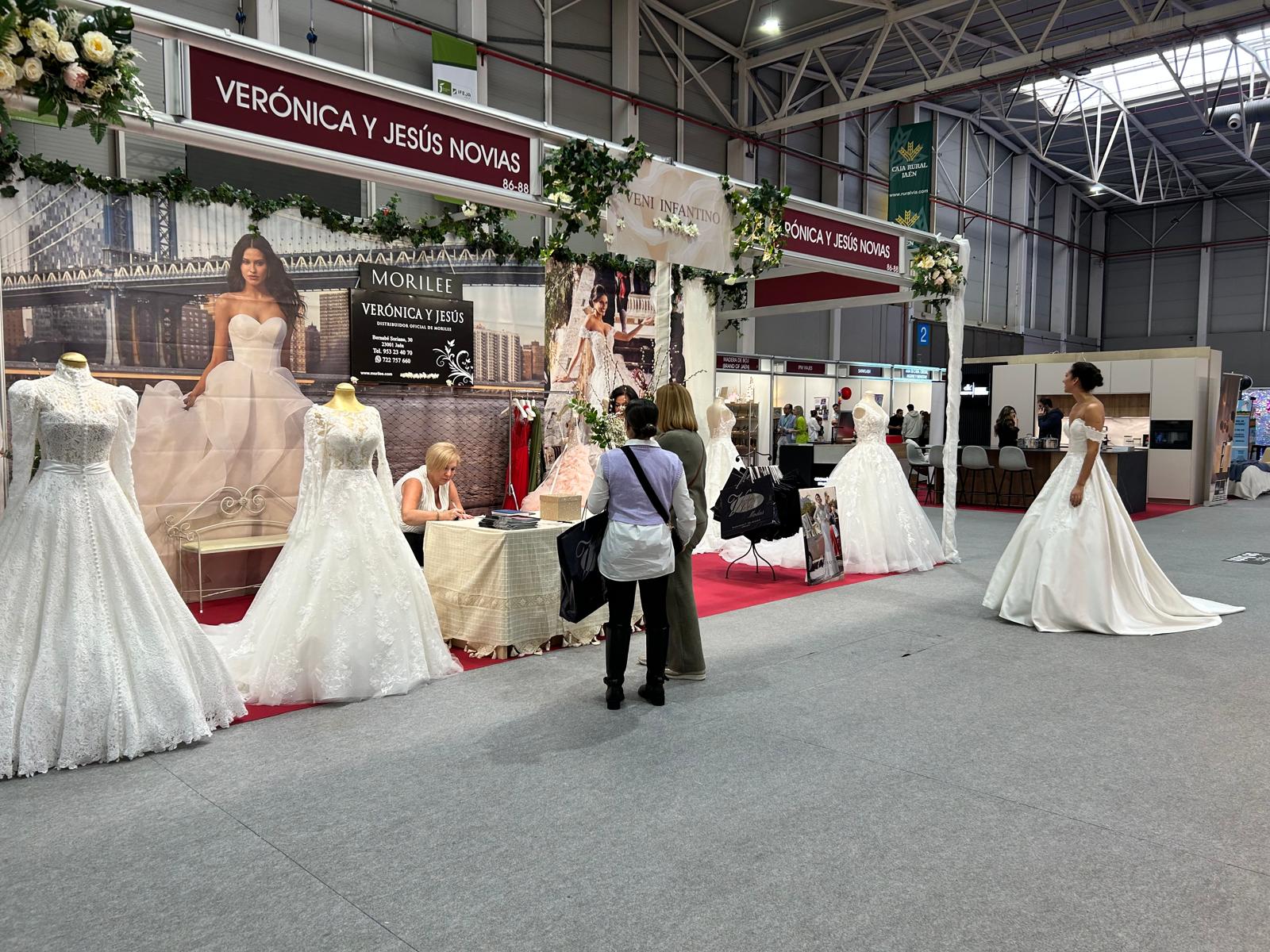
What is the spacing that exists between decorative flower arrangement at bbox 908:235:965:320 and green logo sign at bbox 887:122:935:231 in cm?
765

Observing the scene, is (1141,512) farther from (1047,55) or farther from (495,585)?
(495,585)

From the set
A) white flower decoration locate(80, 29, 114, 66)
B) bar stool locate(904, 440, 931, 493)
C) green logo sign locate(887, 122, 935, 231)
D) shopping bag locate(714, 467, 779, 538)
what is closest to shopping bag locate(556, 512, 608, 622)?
white flower decoration locate(80, 29, 114, 66)

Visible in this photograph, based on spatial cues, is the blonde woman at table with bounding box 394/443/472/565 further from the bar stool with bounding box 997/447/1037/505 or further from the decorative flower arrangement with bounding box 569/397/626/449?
the bar stool with bounding box 997/447/1037/505

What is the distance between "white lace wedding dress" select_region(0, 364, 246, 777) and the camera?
10.8 ft

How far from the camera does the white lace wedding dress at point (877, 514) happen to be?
7.82m

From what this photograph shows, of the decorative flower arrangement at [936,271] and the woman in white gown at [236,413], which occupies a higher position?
the decorative flower arrangement at [936,271]

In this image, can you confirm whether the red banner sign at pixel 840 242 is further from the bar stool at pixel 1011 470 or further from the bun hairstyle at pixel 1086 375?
the bar stool at pixel 1011 470

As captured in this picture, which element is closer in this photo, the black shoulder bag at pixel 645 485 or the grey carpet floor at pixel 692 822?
the grey carpet floor at pixel 692 822

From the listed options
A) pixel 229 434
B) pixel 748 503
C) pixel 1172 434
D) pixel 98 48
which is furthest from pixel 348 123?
pixel 1172 434

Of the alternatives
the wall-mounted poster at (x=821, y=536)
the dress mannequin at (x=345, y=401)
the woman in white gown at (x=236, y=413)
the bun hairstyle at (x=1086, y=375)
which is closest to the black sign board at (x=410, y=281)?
the woman in white gown at (x=236, y=413)

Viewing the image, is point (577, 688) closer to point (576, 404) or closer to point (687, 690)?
point (687, 690)

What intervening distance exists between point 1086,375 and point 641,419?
3.36m

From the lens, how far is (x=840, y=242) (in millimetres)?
7207

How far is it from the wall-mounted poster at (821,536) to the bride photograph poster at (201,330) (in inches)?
130
